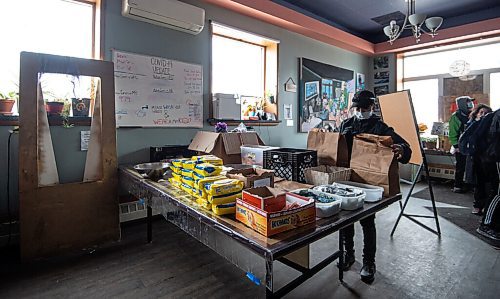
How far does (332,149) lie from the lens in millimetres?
1877

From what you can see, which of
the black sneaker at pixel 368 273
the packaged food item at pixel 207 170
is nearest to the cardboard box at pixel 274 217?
the packaged food item at pixel 207 170

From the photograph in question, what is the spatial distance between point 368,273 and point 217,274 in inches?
44.4

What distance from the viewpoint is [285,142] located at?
4.98 m

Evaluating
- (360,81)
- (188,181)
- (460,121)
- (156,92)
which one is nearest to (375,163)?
(188,181)

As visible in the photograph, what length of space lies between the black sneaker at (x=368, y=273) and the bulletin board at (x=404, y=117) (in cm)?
147

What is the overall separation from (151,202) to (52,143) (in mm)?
1571

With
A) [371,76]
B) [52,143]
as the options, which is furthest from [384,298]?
[371,76]

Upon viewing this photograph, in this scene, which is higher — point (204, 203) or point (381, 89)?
point (381, 89)

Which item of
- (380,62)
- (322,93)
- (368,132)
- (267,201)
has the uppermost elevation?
(380,62)

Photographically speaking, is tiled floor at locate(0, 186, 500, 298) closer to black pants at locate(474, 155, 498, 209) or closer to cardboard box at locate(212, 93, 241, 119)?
black pants at locate(474, 155, 498, 209)

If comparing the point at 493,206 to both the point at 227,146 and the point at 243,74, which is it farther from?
the point at 243,74

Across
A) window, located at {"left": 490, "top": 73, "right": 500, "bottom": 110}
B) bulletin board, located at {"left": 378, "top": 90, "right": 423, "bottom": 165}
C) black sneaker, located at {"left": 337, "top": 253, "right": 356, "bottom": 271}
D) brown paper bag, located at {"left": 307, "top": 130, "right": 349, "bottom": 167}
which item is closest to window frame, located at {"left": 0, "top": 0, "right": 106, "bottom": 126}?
brown paper bag, located at {"left": 307, "top": 130, "right": 349, "bottom": 167}

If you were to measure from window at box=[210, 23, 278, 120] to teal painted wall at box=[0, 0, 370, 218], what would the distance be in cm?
13

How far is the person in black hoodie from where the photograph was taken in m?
2.12
